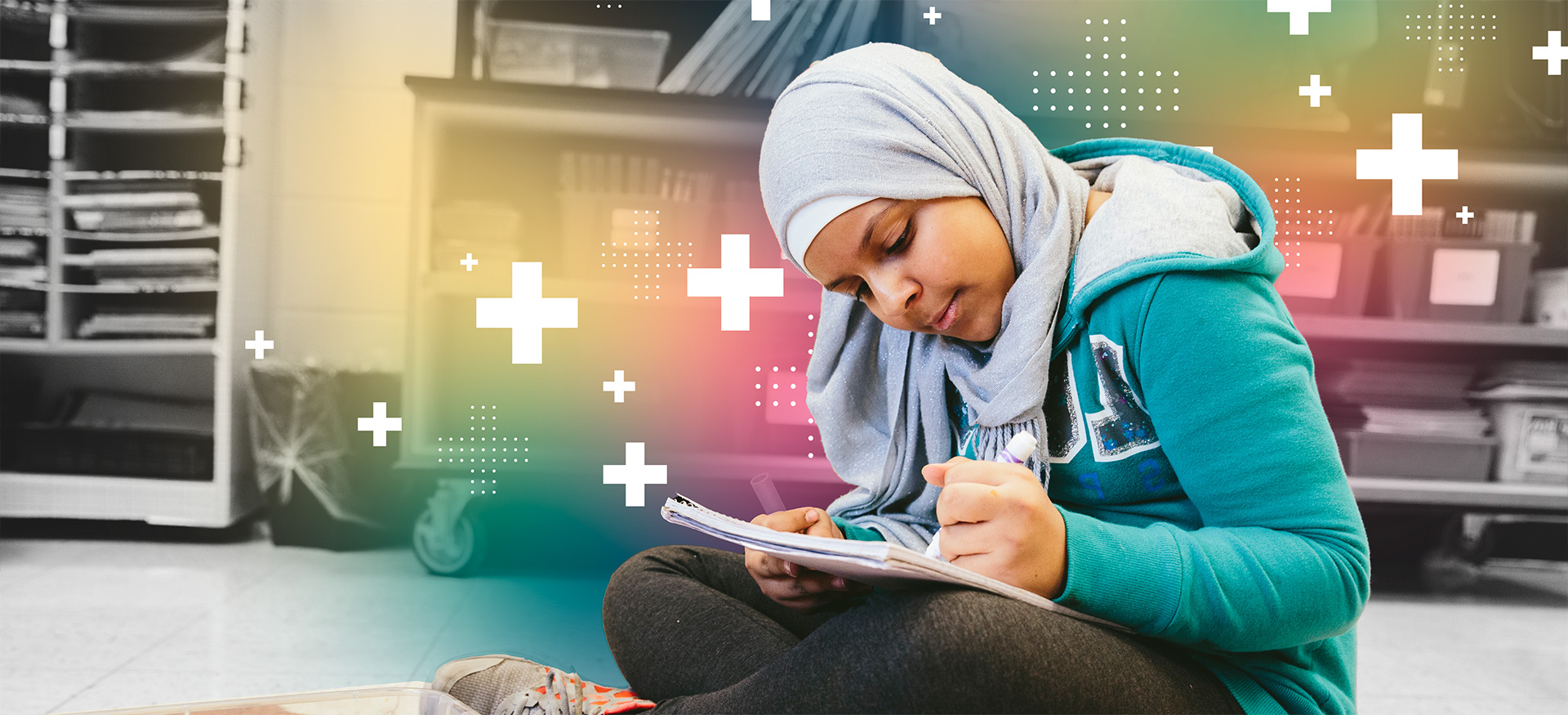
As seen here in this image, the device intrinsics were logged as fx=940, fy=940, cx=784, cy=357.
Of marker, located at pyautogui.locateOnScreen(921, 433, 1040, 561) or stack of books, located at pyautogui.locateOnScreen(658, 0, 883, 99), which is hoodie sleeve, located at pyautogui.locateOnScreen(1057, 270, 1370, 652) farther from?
stack of books, located at pyautogui.locateOnScreen(658, 0, 883, 99)

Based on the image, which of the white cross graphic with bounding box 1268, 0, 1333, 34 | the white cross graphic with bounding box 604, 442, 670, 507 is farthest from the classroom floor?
the white cross graphic with bounding box 1268, 0, 1333, 34

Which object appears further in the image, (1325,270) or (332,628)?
(1325,270)

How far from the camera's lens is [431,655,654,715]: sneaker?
2.46 feet

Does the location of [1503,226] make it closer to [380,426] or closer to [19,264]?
[380,426]

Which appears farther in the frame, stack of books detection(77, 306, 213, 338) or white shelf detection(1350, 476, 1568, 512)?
stack of books detection(77, 306, 213, 338)

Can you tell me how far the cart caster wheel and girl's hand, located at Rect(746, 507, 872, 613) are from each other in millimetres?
1056

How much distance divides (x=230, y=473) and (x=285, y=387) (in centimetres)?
19

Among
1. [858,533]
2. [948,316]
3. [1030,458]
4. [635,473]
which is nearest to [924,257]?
[948,316]

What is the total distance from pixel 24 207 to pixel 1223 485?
2.11 meters

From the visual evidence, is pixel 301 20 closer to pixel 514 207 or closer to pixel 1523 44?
pixel 514 207

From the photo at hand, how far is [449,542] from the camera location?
5.37ft

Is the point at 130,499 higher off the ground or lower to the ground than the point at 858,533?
lower

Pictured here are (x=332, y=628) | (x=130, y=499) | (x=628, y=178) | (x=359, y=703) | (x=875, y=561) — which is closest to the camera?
(x=875, y=561)

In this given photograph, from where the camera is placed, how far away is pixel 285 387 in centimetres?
177
